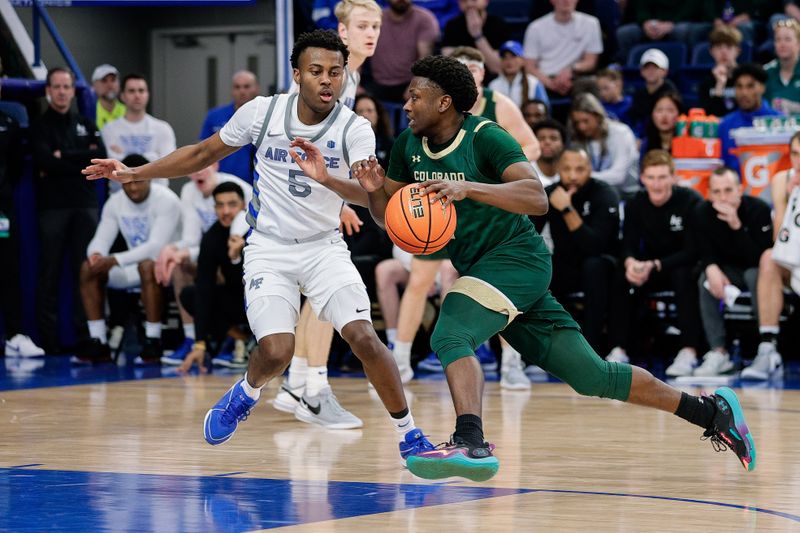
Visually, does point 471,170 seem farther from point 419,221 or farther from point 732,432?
point 732,432

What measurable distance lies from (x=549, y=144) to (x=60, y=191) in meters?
4.39

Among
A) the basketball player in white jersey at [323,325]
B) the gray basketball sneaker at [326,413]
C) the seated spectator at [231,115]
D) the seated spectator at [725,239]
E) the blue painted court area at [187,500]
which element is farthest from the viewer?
the seated spectator at [231,115]

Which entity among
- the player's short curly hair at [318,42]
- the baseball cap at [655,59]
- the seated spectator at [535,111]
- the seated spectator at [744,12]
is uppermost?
the seated spectator at [744,12]

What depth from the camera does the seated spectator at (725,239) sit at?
10398mm

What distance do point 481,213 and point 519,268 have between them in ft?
0.93

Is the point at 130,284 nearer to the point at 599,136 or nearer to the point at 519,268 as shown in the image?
the point at 599,136

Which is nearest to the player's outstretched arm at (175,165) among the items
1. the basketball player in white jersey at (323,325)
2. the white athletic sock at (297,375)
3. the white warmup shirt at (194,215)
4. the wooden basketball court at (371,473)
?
the wooden basketball court at (371,473)

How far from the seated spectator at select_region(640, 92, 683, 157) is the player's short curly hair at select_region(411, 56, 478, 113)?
666cm

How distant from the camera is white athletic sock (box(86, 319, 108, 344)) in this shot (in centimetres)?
1169

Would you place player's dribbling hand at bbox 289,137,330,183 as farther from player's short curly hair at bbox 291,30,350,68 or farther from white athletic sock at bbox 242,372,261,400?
white athletic sock at bbox 242,372,261,400

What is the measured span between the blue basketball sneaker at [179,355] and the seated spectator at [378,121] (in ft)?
7.29

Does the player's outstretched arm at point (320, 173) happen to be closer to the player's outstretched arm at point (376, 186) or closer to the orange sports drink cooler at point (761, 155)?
the player's outstretched arm at point (376, 186)

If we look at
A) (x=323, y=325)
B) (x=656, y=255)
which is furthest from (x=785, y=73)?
(x=323, y=325)

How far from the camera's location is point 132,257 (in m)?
11.7
